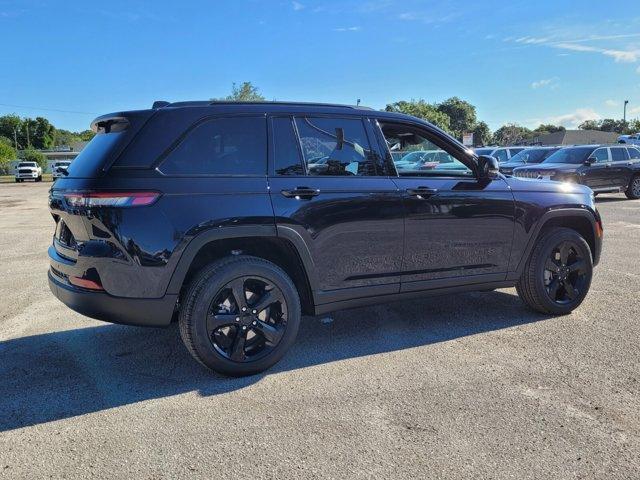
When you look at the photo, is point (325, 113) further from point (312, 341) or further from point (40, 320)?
point (40, 320)

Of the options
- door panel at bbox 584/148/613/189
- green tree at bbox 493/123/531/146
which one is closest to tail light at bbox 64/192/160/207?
door panel at bbox 584/148/613/189

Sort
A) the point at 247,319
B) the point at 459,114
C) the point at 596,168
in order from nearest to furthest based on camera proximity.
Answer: the point at 247,319 < the point at 596,168 < the point at 459,114

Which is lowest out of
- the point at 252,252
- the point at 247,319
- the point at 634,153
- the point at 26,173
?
the point at 247,319

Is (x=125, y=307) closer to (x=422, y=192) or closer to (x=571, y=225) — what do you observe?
(x=422, y=192)

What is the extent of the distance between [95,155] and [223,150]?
85 cm

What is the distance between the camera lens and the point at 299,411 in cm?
320

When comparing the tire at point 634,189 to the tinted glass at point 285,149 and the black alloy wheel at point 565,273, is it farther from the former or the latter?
the tinted glass at point 285,149

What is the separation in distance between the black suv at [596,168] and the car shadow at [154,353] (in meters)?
11.7

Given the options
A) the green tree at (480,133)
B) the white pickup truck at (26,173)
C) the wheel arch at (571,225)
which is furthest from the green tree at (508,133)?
the wheel arch at (571,225)

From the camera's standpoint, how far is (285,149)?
383cm

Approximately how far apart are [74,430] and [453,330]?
3.05 metres

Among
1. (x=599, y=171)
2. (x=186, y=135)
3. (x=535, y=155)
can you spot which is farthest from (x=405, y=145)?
(x=535, y=155)

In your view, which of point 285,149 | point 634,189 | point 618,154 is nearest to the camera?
point 285,149

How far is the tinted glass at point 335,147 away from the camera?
155 inches
